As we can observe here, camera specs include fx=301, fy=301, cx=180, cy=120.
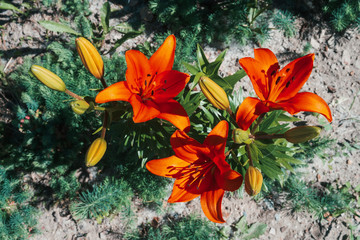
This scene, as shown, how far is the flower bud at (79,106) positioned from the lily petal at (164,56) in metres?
0.44

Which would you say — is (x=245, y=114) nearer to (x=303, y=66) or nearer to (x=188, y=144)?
(x=188, y=144)

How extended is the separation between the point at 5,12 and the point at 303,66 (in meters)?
3.29

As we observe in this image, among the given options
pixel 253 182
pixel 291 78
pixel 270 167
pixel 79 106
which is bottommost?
pixel 270 167

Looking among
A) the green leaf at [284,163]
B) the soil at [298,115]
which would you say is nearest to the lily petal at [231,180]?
the green leaf at [284,163]

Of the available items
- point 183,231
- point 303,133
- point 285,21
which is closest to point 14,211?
point 183,231

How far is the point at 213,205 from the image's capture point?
1673mm

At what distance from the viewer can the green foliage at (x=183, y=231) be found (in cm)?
297

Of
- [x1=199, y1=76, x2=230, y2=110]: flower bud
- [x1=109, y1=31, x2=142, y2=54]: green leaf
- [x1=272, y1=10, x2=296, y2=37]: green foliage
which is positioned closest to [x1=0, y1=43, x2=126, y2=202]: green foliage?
[x1=109, y1=31, x2=142, y2=54]: green leaf

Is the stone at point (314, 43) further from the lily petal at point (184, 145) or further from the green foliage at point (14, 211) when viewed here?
the green foliage at point (14, 211)

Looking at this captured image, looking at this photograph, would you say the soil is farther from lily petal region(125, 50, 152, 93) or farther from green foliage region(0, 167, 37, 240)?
lily petal region(125, 50, 152, 93)

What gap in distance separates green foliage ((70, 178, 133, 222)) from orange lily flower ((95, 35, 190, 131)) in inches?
51.9

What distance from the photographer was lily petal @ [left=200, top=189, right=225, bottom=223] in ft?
5.44

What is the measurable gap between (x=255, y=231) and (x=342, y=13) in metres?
2.60

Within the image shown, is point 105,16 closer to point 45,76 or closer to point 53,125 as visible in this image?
point 53,125
